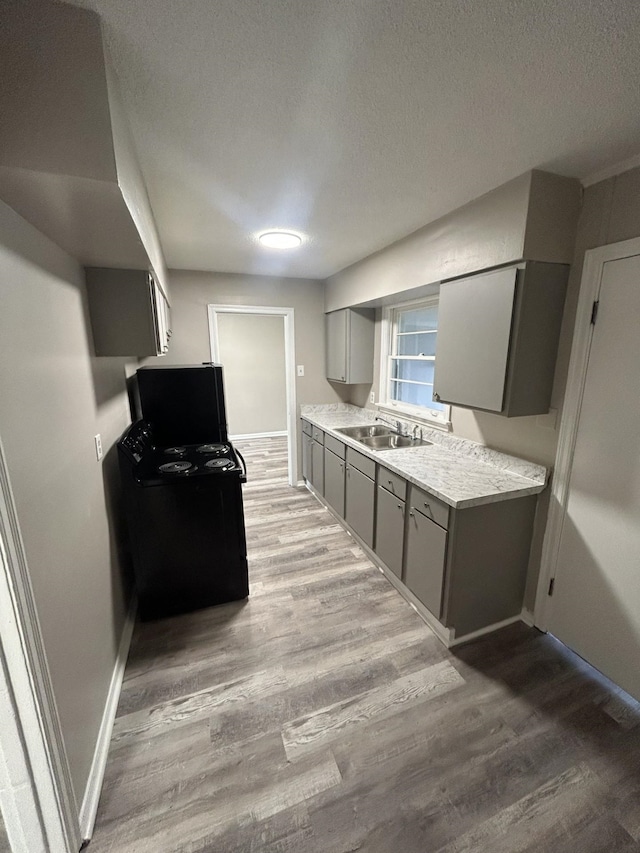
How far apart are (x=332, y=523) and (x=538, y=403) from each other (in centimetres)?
208

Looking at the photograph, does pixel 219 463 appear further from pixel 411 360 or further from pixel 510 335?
pixel 411 360

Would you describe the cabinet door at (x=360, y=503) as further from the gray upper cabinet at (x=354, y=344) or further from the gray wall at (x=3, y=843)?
the gray wall at (x=3, y=843)

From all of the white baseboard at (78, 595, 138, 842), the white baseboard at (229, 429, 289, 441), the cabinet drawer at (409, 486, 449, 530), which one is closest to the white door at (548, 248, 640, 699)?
the cabinet drawer at (409, 486, 449, 530)

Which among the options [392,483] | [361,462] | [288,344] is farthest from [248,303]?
[392,483]

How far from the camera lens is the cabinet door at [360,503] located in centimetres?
258

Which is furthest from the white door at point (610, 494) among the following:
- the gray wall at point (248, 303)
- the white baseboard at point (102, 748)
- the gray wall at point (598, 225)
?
the gray wall at point (248, 303)

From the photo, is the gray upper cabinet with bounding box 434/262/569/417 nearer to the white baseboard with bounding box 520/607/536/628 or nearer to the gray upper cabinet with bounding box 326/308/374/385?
the white baseboard with bounding box 520/607/536/628

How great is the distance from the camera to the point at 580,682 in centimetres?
170

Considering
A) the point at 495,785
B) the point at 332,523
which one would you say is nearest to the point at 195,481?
the point at 332,523

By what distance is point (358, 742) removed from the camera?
144cm

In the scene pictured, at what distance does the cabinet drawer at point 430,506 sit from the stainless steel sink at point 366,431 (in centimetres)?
120

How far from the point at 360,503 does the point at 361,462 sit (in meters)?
0.35

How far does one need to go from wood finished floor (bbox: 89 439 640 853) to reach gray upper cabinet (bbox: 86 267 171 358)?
1687mm

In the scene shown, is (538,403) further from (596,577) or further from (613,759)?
(613,759)
